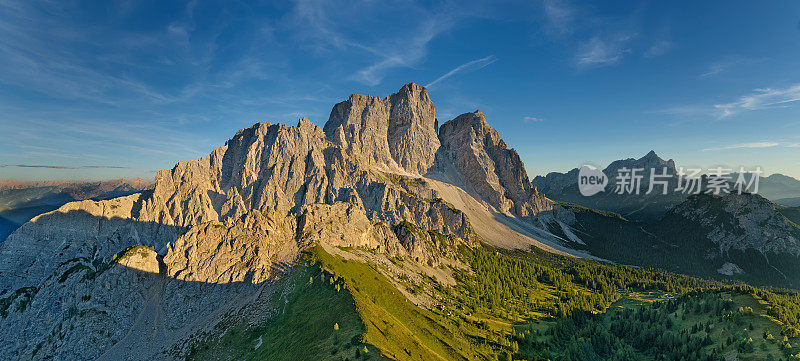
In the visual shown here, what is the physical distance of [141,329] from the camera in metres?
88.8

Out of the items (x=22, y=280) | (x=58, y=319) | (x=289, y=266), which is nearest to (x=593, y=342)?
(x=289, y=266)

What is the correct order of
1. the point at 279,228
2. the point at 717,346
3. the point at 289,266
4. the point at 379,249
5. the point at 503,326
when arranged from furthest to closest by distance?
the point at 379,249, the point at 503,326, the point at 279,228, the point at 289,266, the point at 717,346

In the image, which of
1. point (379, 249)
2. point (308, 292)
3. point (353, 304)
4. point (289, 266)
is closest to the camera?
point (353, 304)

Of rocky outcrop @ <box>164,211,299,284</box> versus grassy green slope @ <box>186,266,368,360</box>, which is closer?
grassy green slope @ <box>186,266,368,360</box>

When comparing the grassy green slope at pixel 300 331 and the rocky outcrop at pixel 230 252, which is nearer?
the grassy green slope at pixel 300 331

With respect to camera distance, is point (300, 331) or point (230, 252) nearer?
point (300, 331)

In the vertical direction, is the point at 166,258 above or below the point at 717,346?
above

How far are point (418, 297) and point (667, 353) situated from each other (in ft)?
279

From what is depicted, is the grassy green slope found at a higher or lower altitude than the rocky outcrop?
lower

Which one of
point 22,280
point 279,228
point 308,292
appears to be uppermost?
point 279,228

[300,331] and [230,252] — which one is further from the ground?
[230,252]

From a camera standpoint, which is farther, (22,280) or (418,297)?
(22,280)

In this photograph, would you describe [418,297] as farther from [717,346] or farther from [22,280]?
[22,280]

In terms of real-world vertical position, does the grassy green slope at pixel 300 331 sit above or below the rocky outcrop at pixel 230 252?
below
